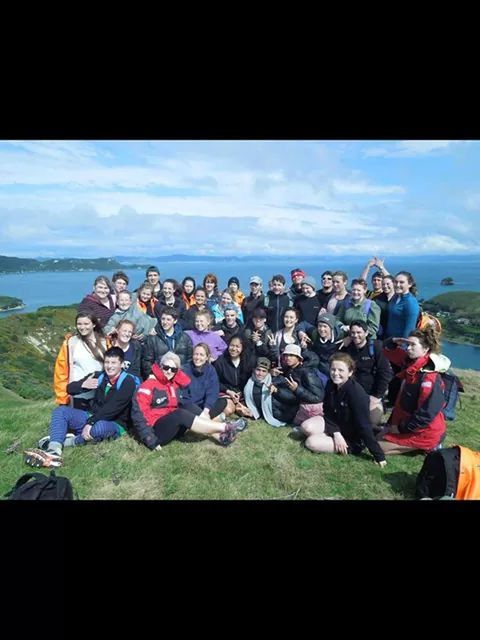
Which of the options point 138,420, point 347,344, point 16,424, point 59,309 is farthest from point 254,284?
point 16,424

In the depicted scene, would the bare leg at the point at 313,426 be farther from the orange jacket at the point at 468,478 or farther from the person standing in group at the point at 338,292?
the person standing in group at the point at 338,292

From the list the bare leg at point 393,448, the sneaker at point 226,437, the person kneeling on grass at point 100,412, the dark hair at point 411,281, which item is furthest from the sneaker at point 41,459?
the dark hair at point 411,281

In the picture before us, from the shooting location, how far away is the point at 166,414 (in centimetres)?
471

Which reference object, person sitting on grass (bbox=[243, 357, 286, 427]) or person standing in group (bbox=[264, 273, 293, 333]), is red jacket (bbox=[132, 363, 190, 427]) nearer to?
person sitting on grass (bbox=[243, 357, 286, 427])

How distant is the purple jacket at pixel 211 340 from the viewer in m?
5.59

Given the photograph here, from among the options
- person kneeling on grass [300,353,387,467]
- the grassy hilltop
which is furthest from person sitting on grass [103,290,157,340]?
person kneeling on grass [300,353,387,467]

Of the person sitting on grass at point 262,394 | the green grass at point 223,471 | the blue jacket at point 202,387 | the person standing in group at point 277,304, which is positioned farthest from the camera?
the person standing in group at point 277,304

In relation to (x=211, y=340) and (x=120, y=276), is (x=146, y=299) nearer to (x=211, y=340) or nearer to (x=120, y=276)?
(x=120, y=276)

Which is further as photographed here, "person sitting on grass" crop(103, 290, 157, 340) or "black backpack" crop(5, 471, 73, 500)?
"person sitting on grass" crop(103, 290, 157, 340)

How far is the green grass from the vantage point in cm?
399

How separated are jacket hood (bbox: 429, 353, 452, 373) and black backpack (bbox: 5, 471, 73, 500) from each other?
156 inches

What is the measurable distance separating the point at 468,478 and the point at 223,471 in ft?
7.91

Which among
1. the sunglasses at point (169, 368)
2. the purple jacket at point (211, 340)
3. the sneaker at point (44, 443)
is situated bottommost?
the sneaker at point (44, 443)
